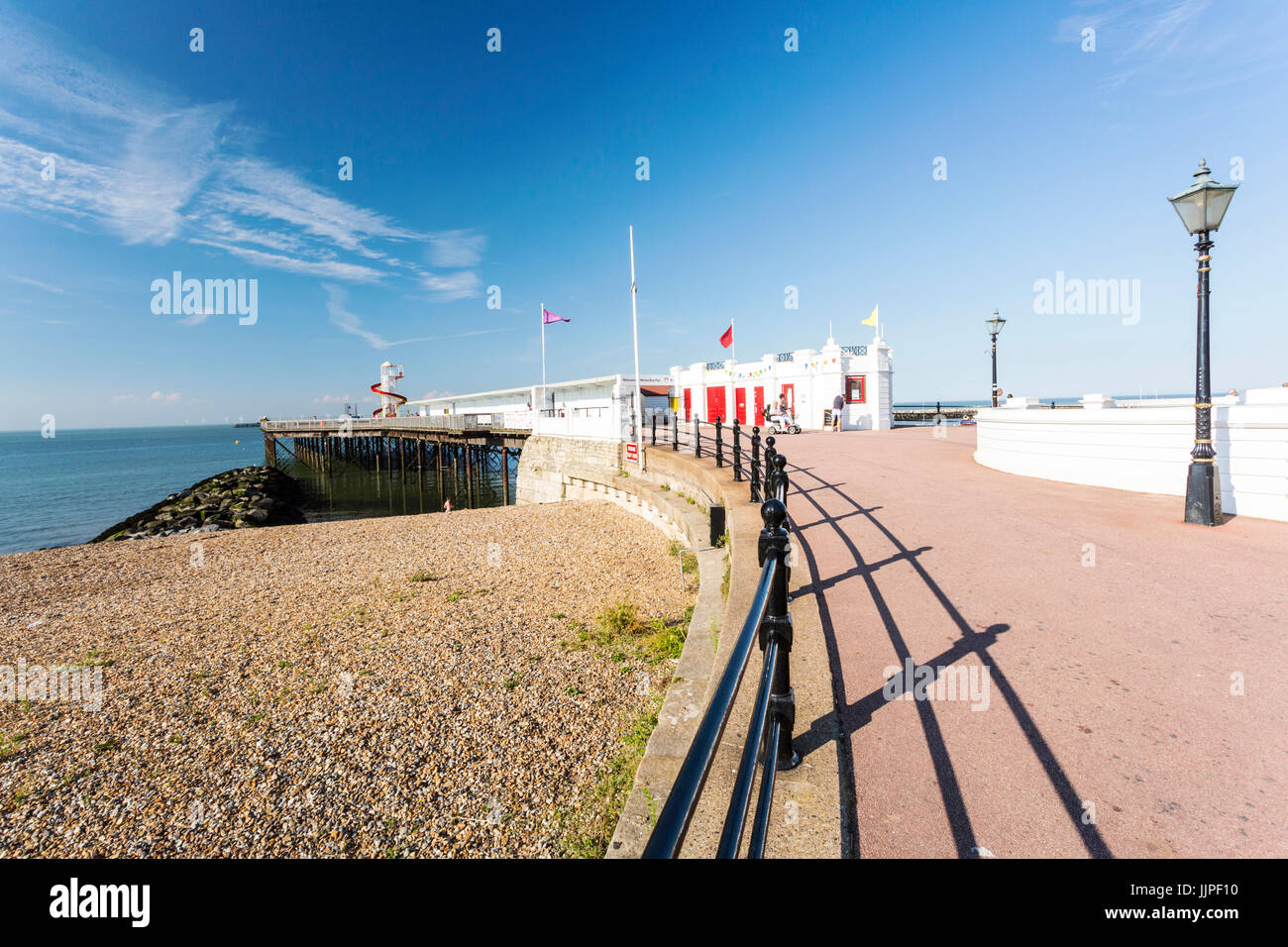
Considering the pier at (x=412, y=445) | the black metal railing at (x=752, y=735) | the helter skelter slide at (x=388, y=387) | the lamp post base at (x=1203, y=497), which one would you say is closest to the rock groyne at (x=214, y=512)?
the pier at (x=412, y=445)

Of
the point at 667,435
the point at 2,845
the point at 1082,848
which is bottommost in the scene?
the point at 2,845

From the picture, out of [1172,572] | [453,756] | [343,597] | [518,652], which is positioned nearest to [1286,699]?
[1172,572]

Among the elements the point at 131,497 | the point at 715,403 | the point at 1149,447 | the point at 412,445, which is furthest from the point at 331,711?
the point at 412,445

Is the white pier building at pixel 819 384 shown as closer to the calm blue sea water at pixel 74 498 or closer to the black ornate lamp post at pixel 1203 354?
the black ornate lamp post at pixel 1203 354

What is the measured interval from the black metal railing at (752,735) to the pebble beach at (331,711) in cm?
241

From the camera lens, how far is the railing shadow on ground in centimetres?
213

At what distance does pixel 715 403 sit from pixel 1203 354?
2450cm

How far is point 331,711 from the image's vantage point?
5.82 meters

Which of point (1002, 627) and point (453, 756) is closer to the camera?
point (1002, 627)

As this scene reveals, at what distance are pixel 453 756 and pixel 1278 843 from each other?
5.04 m

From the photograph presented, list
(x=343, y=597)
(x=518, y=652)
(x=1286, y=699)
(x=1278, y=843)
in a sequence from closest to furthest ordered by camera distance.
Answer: (x=1278, y=843), (x=1286, y=699), (x=518, y=652), (x=343, y=597)

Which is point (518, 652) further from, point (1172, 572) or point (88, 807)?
point (1172, 572)

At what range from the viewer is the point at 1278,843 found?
201cm

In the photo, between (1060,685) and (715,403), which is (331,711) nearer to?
(1060,685)
